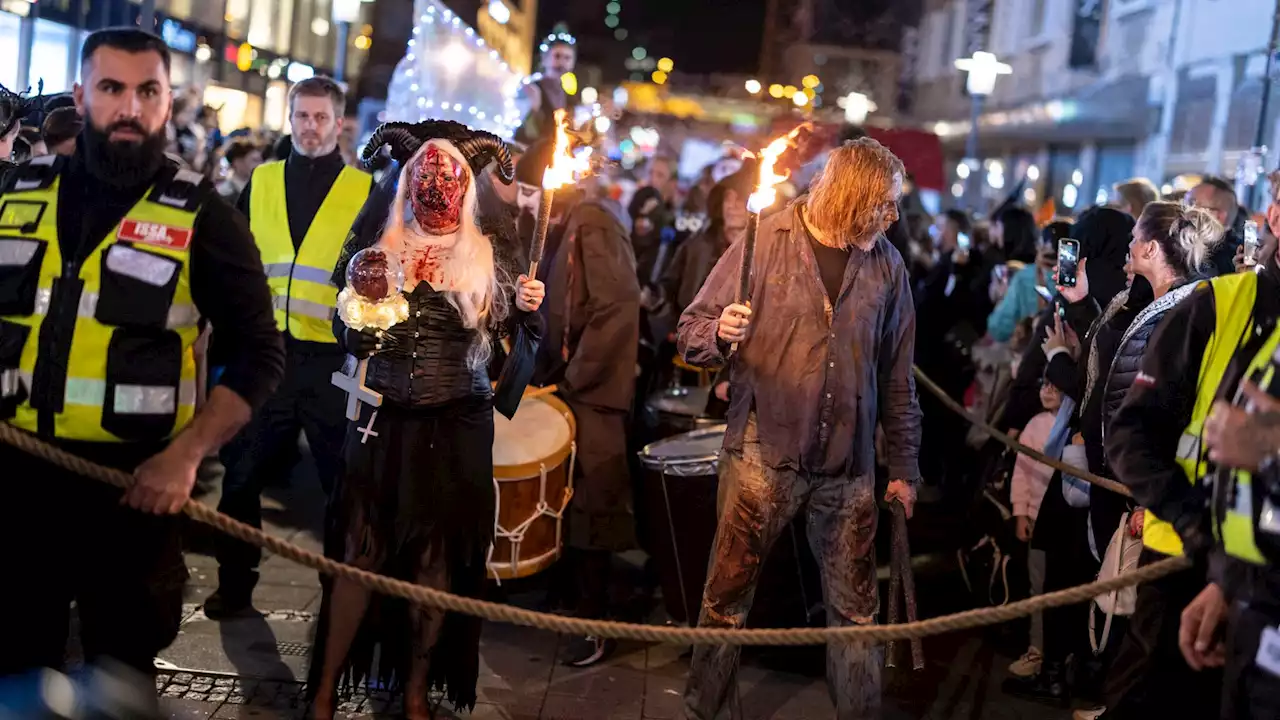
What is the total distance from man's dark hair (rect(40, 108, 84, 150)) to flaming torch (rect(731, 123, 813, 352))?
10.7 feet

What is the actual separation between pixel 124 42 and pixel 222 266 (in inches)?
24.4

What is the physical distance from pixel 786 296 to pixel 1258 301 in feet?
5.70

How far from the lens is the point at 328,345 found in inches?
232

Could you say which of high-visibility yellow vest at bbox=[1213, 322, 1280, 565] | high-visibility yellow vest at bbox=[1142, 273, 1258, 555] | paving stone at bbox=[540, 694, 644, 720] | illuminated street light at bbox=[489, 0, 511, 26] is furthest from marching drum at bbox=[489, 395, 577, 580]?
illuminated street light at bbox=[489, 0, 511, 26]

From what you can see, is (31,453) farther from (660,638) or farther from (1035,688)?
(1035,688)

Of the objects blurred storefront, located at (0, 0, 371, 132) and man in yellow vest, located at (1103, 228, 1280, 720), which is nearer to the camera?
man in yellow vest, located at (1103, 228, 1280, 720)

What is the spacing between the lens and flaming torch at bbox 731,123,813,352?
4.43 m

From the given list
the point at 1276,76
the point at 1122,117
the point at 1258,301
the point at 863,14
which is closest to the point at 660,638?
the point at 1258,301

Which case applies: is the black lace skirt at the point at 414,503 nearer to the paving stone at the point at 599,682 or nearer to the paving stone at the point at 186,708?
the paving stone at the point at 186,708

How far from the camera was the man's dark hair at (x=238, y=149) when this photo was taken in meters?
10.3


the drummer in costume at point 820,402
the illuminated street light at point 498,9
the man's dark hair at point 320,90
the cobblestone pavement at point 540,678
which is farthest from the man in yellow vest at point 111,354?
the illuminated street light at point 498,9

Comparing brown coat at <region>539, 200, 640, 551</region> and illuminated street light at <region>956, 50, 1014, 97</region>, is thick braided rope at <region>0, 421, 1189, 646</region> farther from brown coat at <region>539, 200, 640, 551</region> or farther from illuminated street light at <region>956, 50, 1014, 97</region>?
illuminated street light at <region>956, 50, 1014, 97</region>

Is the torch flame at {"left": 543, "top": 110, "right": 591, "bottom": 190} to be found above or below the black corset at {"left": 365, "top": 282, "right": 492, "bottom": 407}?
above

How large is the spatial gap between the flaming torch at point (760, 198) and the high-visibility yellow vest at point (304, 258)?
2.10 m
